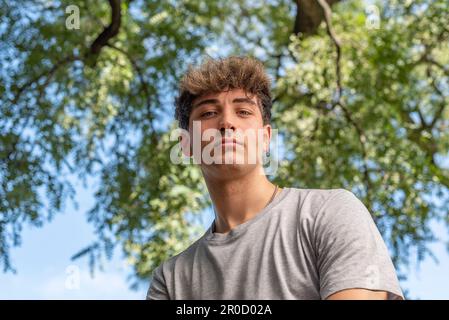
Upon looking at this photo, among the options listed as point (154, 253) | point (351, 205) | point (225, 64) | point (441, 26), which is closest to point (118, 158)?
point (154, 253)

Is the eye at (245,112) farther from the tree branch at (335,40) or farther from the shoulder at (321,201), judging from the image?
the tree branch at (335,40)

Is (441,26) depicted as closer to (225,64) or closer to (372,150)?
(372,150)

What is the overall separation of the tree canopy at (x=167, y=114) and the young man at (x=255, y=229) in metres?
3.38

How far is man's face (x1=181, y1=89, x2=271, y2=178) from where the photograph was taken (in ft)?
6.01

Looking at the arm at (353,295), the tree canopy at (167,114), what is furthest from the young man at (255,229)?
the tree canopy at (167,114)

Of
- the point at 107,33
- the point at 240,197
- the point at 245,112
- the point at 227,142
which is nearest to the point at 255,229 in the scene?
the point at 240,197

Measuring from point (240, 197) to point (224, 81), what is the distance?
0.32 metres

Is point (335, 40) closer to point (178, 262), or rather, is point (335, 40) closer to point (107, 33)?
point (107, 33)

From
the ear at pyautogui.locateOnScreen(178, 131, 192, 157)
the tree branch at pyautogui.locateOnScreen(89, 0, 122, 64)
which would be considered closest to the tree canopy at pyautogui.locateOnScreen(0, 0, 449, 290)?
the tree branch at pyautogui.locateOnScreen(89, 0, 122, 64)

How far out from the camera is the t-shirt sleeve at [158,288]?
1906mm

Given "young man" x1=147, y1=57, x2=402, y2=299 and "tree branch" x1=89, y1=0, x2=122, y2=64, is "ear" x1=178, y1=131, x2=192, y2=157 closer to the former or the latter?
"young man" x1=147, y1=57, x2=402, y2=299

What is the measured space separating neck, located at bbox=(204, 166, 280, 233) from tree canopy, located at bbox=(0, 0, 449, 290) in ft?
11.5

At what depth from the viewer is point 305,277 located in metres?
1.62
